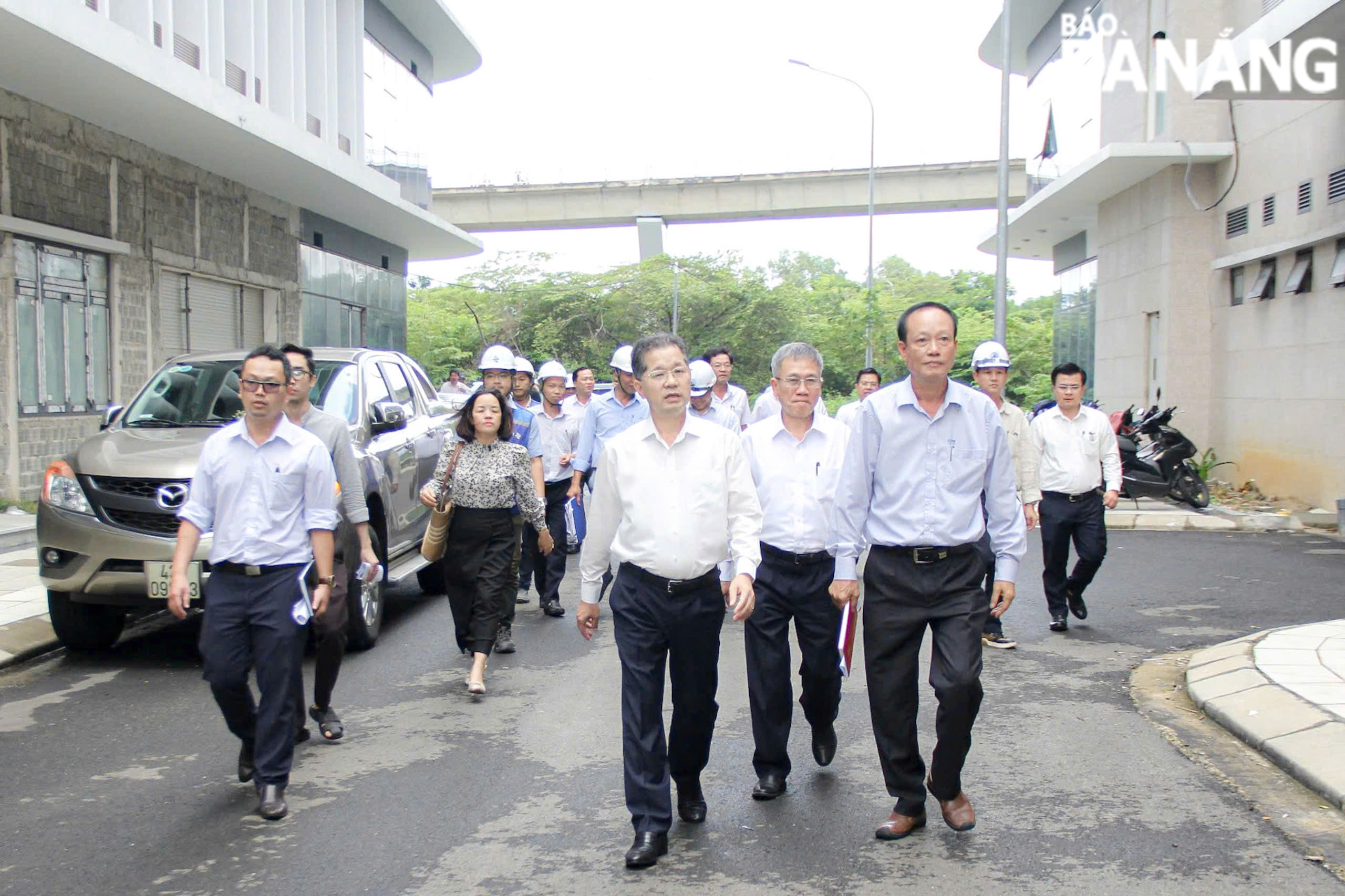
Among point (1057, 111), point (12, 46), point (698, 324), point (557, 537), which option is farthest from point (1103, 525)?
point (698, 324)

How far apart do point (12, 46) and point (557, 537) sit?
25.1 ft

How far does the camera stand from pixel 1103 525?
881cm

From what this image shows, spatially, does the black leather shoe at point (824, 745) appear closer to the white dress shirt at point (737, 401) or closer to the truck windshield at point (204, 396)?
the truck windshield at point (204, 396)

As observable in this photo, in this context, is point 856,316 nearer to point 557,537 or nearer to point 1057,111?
point 1057,111

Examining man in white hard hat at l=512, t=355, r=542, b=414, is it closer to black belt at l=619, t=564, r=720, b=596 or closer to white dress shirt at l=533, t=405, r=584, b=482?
white dress shirt at l=533, t=405, r=584, b=482

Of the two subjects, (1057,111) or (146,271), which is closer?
(146,271)

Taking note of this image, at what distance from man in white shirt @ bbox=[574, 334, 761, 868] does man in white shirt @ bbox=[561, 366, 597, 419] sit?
734 cm

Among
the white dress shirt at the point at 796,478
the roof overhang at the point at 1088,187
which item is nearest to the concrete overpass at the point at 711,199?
the roof overhang at the point at 1088,187

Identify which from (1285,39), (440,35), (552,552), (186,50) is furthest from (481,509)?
(440,35)

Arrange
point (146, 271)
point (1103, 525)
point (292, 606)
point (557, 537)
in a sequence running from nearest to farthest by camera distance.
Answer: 1. point (292, 606)
2. point (1103, 525)
3. point (557, 537)
4. point (146, 271)

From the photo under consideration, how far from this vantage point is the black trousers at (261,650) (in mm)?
4949

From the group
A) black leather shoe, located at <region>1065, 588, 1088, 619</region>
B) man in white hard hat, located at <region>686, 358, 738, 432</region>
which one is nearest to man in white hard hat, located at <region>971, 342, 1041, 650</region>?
black leather shoe, located at <region>1065, 588, 1088, 619</region>

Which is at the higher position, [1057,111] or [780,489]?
[1057,111]

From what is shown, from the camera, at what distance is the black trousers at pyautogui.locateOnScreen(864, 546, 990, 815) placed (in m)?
4.61
